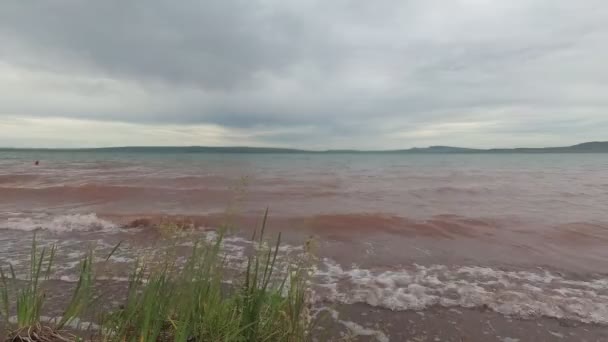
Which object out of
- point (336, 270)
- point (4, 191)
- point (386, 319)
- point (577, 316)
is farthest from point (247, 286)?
point (4, 191)

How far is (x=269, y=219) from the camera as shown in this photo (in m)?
10.2

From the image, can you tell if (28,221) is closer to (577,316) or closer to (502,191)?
(577,316)

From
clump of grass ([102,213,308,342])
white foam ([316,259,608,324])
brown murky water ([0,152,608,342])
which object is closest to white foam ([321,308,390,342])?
brown murky water ([0,152,608,342])

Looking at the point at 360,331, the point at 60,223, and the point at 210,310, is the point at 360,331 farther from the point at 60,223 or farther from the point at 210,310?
the point at 60,223

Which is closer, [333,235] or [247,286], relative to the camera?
[247,286]

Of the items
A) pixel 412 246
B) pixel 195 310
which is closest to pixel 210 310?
pixel 195 310

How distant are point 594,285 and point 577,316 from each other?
1526mm

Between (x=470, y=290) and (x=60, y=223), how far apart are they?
9900 millimetres

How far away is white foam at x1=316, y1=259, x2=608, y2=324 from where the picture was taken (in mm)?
4395

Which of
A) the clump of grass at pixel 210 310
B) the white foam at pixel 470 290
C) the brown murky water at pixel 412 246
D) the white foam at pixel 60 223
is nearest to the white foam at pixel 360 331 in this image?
the brown murky water at pixel 412 246

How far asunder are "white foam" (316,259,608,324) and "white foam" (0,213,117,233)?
6.59m

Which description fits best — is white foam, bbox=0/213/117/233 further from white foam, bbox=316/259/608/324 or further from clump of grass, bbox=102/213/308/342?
clump of grass, bbox=102/213/308/342

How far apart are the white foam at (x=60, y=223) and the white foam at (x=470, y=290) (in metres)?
6.59

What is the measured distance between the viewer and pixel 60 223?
8.77 m
